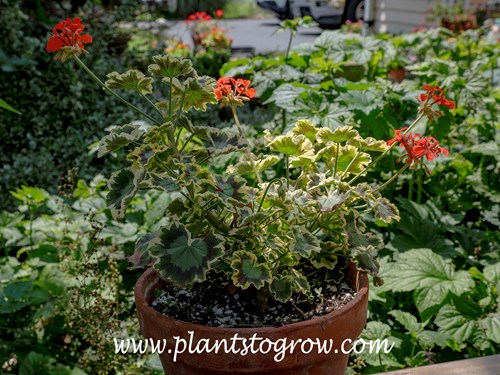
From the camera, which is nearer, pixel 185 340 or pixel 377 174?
pixel 185 340

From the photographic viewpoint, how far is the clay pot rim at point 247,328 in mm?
1129

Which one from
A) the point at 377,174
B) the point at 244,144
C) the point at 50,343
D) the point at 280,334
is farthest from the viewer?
the point at 377,174

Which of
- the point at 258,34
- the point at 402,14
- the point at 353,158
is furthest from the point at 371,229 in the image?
the point at 258,34

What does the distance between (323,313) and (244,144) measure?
0.38 metres

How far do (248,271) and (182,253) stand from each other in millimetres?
134

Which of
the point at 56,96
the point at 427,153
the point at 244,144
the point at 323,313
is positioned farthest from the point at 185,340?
the point at 56,96

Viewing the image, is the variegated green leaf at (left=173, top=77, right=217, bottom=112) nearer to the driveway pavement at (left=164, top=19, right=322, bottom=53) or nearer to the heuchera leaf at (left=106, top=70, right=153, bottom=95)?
the heuchera leaf at (left=106, top=70, right=153, bottom=95)

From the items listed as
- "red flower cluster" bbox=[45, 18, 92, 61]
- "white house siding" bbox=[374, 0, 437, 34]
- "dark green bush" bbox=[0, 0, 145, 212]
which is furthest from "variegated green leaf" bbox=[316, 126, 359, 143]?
"white house siding" bbox=[374, 0, 437, 34]

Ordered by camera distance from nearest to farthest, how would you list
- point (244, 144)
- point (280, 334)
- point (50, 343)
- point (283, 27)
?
1. point (280, 334)
2. point (244, 144)
3. point (50, 343)
4. point (283, 27)

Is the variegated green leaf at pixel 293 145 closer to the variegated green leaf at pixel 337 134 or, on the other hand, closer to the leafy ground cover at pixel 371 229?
the variegated green leaf at pixel 337 134

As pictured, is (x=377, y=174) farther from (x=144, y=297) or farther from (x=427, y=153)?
(x=144, y=297)

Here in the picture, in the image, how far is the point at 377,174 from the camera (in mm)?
2684

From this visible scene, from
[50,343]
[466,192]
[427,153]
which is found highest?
[427,153]

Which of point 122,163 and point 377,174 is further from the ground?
point 377,174
